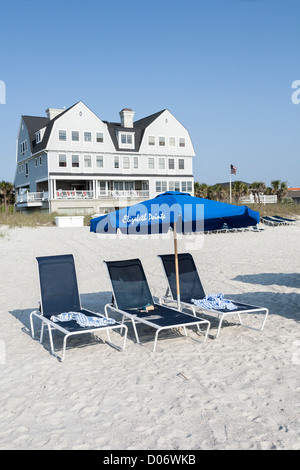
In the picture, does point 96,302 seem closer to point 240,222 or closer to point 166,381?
point 240,222

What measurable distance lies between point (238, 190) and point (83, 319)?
52.4m

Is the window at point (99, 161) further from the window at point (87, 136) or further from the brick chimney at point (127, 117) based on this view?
the brick chimney at point (127, 117)

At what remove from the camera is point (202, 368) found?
18.4 ft

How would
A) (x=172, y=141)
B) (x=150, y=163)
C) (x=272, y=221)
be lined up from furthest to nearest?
(x=172, y=141) → (x=150, y=163) → (x=272, y=221)

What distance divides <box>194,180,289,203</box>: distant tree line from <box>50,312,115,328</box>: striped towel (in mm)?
49799

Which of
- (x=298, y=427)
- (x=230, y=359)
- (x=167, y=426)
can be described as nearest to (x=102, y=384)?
(x=167, y=426)

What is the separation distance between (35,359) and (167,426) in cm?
266

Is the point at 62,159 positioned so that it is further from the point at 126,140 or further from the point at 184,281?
the point at 184,281

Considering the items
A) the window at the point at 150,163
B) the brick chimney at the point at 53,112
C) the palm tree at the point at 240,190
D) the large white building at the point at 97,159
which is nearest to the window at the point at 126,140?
the large white building at the point at 97,159

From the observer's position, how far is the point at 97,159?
4225 centimetres

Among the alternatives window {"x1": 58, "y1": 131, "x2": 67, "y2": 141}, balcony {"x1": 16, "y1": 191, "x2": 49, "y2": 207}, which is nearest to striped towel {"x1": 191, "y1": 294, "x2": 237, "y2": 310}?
balcony {"x1": 16, "y1": 191, "x2": 49, "y2": 207}

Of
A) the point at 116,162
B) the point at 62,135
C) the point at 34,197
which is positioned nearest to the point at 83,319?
the point at 62,135

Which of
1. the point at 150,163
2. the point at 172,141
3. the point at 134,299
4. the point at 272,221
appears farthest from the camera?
the point at 172,141

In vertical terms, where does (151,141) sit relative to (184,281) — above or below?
above
